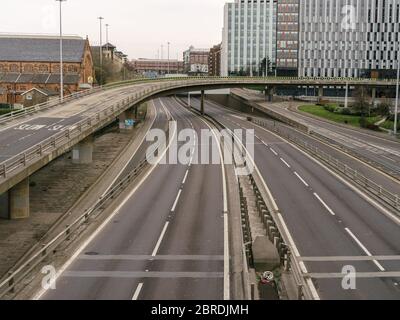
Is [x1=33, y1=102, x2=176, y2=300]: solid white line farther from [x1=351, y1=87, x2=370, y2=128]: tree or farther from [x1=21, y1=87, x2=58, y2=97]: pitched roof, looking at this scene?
[x1=351, y1=87, x2=370, y2=128]: tree

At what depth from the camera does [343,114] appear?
112250mm

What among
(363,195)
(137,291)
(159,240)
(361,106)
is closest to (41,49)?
(361,106)

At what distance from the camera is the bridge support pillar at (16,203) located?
135ft

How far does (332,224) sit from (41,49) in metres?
104

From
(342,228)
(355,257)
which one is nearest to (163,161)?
(342,228)

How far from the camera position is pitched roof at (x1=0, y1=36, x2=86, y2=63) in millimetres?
122688

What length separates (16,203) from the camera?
137 ft

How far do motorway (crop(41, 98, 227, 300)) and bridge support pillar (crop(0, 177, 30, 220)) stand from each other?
23.7 feet

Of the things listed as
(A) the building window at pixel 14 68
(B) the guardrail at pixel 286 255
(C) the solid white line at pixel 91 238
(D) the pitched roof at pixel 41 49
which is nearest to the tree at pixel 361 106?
(D) the pitched roof at pixel 41 49

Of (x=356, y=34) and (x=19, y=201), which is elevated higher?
(x=356, y=34)

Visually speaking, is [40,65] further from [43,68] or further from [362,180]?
[362,180]

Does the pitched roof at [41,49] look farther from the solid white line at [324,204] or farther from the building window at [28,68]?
the solid white line at [324,204]

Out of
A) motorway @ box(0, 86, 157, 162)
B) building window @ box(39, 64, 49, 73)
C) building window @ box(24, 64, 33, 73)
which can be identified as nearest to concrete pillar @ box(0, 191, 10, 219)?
motorway @ box(0, 86, 157, 162)

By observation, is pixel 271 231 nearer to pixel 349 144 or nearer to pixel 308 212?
pixel 308 212
